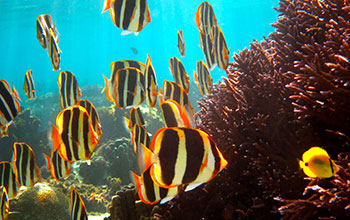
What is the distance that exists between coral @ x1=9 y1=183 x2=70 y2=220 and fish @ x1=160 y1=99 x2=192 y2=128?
16.1 feet

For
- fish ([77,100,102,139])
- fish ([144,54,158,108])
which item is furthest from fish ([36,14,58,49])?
fish ([144,54,158,108])

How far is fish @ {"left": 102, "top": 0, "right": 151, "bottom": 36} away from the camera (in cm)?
252

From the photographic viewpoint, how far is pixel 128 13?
2.53m

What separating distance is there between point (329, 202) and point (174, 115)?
144cm

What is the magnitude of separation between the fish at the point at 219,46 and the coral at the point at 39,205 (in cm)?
514

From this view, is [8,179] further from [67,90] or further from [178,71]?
[178,71]

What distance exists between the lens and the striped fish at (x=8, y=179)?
370 cm

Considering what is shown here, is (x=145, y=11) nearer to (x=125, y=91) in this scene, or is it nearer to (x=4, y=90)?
(x=125, y=91)

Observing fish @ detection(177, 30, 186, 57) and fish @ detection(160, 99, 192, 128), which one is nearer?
fish @ detection(160, 99, 192, 128)

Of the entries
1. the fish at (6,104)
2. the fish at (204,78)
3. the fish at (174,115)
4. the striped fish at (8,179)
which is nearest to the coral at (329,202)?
the fish at (174,115)

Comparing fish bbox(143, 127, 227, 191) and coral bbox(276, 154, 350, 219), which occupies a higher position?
fish bbox(143, 127, 227, 191)

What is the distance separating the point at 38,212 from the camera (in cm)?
548

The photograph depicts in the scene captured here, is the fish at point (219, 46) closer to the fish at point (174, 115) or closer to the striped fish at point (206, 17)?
the striped fish at point (206, 17)

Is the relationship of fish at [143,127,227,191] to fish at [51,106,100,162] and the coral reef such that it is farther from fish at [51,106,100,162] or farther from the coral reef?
fish at [51,106,100,162]
